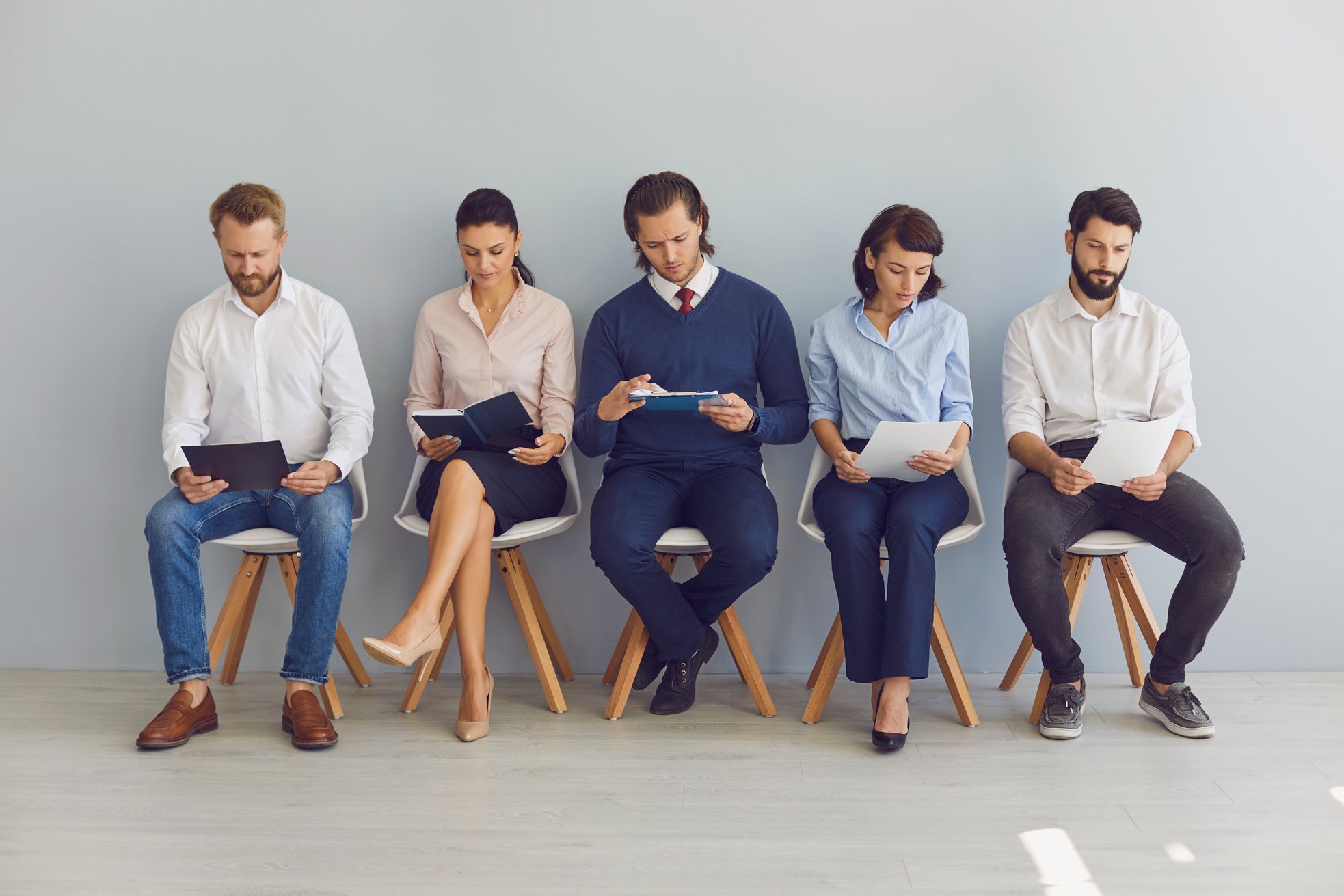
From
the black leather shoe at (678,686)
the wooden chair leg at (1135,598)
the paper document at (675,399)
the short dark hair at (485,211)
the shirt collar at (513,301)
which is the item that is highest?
the short dark hair at (485,211)

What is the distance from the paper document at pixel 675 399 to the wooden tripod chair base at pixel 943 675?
27.8 inches

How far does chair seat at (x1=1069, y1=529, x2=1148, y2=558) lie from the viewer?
2816mm

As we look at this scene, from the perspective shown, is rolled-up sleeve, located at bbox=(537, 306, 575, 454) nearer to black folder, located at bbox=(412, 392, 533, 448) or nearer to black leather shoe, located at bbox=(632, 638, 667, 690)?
black folder, located at bbox=(412, 392, 533, 448)

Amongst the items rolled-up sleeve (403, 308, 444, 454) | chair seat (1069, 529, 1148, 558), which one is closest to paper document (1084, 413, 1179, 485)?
chair seat (1069, 529, 1148, 558)

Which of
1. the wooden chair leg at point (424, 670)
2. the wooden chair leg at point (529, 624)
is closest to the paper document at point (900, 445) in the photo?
the wooden chair leg at point (529, 624)

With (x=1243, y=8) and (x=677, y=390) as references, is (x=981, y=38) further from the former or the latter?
(x=677, y=390)

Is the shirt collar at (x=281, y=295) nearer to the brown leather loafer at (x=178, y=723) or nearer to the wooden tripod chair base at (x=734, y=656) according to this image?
the brown leather loafer at (x=178, y=723)

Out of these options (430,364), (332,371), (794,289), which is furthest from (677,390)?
(332,371)

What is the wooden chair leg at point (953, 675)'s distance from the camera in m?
2.83

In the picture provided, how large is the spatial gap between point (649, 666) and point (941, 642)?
0.85 m

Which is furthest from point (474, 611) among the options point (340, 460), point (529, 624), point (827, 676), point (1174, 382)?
point (1174, 382)

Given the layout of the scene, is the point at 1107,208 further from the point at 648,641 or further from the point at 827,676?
the point at 648,641

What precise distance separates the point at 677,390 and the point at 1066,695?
138cm

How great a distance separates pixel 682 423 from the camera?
304 centimetres
